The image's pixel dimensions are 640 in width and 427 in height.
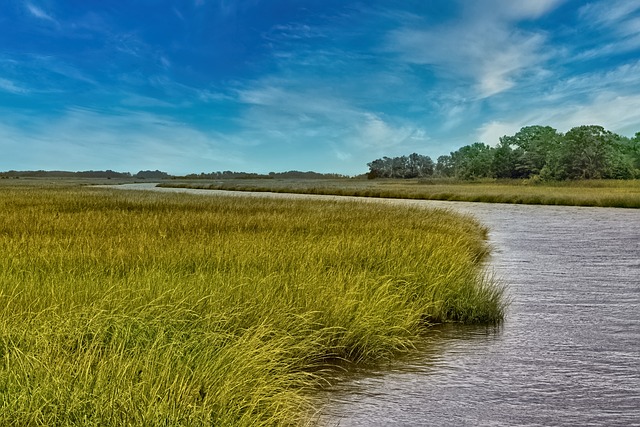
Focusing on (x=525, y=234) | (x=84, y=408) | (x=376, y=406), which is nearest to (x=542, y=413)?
(x=376, y=406)

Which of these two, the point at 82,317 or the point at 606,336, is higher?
the point at 82,317

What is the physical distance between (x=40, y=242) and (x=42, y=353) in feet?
30.0

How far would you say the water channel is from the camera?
6852 mm

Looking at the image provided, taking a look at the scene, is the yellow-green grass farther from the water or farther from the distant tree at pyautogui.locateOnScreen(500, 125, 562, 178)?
the distant tree at pyautogui.locateOnScreen(500, 125, 562, 178)

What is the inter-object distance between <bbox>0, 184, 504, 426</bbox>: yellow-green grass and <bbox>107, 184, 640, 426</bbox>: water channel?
1.82 ft

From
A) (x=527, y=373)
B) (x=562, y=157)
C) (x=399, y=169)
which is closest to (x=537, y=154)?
(x=562, y=157)

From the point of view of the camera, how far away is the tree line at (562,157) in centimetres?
10269

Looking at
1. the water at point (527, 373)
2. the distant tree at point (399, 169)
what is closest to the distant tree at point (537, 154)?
the distant tree at point (399, 169)

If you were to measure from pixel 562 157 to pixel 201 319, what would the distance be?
10654 centimetres

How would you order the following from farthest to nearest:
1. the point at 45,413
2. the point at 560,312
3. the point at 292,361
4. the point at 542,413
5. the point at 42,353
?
the point at 560,312
the point at 292,361
the point at 542,413
the point at 42,353
the point at 45,413

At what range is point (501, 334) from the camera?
34.2 ft

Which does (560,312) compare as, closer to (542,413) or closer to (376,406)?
(542,413)

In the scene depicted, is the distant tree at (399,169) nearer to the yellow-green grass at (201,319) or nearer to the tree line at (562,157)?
the tree line at (562,157)

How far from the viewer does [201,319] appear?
8047mm
